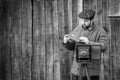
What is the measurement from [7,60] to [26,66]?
429 millimetres

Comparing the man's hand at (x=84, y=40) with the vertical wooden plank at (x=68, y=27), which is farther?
the vertical wooden plank at (x=68, y=27)

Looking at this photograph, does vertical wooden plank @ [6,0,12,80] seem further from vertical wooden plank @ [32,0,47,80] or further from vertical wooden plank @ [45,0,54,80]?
vertical wooden plank @ [45,0,54,80]

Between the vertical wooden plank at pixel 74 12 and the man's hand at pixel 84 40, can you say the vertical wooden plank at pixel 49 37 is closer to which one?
the vertical wooden plank at pixel 74 12

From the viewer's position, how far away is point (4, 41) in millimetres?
6672

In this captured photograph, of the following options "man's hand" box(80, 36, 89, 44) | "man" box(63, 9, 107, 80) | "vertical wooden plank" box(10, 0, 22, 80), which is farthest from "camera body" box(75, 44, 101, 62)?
"vertical wooden plank" box(10, 0, 22, 80)

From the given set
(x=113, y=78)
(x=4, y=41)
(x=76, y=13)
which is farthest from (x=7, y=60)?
(x=113, y=78)

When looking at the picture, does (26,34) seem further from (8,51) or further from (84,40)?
(84,40)

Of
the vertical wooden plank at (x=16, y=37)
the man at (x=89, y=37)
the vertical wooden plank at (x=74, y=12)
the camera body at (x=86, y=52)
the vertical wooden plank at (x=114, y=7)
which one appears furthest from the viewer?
the vertical wooden plank at (x=16, y=37)

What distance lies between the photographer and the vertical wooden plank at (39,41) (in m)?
6.63

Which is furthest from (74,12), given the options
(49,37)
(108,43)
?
(108,43)

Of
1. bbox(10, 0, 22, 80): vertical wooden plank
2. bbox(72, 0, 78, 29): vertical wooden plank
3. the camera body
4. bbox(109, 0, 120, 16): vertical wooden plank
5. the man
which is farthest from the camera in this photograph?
bbox(10, 0, 22, 80): vertical wooden plank

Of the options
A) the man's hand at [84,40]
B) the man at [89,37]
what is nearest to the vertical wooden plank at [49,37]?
the man at [89,37]

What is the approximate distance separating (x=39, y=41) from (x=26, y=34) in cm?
31

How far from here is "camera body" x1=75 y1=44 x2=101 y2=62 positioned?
4.80 meters
